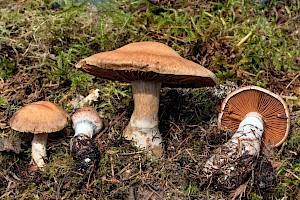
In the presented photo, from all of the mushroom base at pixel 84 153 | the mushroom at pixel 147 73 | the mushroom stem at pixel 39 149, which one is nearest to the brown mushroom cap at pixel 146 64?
the mushroom at pixel 147 73

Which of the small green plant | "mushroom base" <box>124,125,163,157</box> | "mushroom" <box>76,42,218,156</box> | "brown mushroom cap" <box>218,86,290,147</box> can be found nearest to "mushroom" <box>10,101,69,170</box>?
"mushroom" <box>76,42,218,156</box>

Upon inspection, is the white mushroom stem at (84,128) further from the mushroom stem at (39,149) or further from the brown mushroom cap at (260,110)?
the brown mushroom cap at (260,110)

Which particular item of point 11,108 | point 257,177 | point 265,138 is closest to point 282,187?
point 257,177

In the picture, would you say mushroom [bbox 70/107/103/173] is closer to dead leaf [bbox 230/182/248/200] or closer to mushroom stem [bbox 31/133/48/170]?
mushroom stem [bbox 31/133/48/170]

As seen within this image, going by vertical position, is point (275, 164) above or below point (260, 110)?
below

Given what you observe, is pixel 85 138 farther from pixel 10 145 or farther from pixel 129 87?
pixel 129 87

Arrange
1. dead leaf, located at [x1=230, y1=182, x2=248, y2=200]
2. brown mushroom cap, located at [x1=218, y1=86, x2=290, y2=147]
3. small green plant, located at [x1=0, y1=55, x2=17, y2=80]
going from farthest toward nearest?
small green plant, located at [x1=0, y1=55, x2=17, y2=80], brown mushroom cap, located at [x1=218, y1=86, x2=290, y2=147], dead leaf, located at [x1=230, y1=182, x2=248, y2=200]

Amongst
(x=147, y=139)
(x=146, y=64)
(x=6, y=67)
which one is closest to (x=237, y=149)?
(x=147, y=139)

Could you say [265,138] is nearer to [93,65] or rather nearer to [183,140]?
[183,140]
